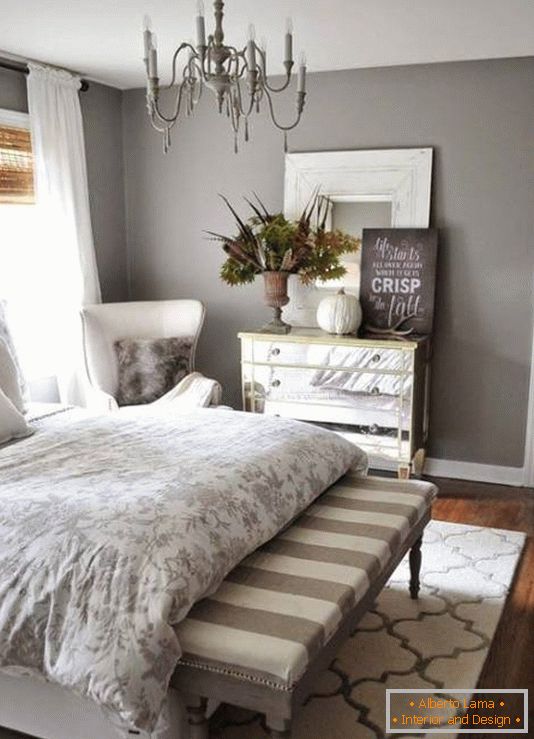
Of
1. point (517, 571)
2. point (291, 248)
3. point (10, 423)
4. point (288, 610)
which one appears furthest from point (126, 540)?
point (291, 248)

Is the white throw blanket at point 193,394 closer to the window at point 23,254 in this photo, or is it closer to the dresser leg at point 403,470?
the window at point 23,254

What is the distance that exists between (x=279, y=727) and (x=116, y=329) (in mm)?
3017

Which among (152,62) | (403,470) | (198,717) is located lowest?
(403,470)

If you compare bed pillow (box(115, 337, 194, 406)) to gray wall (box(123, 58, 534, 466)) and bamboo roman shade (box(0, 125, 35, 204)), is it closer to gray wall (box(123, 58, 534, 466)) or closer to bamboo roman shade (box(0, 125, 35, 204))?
gray wall (box(123, 58, 534, 466))

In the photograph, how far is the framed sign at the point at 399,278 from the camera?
4.31 meters

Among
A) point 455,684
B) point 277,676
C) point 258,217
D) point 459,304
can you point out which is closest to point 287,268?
point 258,217

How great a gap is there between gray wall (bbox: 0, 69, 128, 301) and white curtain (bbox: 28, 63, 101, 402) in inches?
8.3

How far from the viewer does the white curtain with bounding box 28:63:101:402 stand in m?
4.29

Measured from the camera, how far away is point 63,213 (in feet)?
14.6

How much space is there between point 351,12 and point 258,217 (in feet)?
5.34

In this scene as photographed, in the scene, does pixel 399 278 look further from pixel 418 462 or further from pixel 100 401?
pixel 100 401

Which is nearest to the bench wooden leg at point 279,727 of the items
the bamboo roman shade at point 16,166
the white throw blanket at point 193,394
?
the white throw blanket at point 193,394

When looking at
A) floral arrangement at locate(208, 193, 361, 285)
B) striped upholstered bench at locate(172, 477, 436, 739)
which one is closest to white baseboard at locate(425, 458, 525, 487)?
floral arrangement at locate(208, 193, 361, 285)

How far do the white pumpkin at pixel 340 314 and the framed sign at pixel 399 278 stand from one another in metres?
0.15
